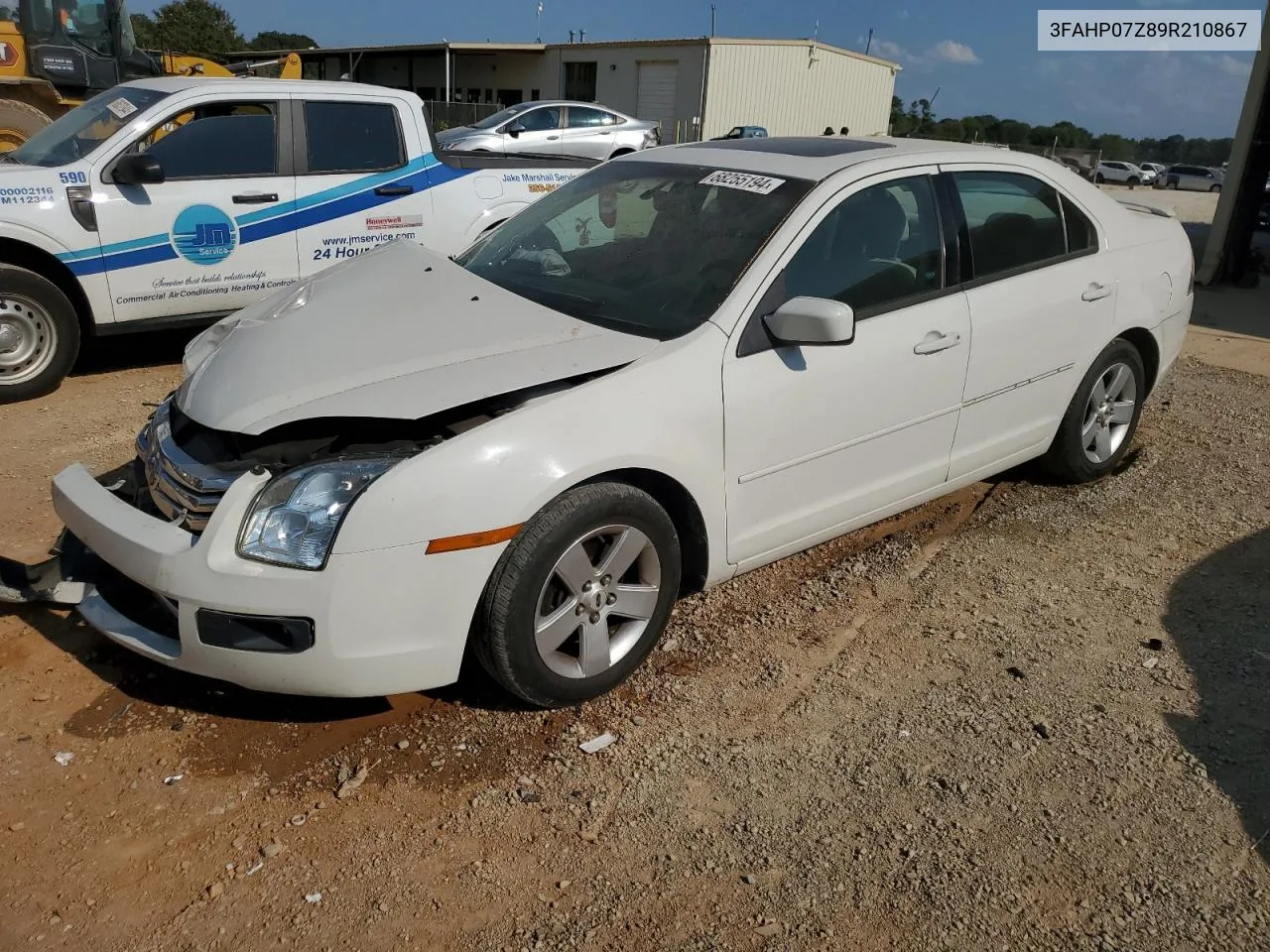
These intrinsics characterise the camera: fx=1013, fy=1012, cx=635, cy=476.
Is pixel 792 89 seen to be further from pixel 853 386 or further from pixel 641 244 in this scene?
pixel 853 386

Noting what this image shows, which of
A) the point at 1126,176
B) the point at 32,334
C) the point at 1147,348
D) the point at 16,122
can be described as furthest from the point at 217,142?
the point at 1126,176

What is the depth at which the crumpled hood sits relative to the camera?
2.92m

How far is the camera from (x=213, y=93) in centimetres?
628

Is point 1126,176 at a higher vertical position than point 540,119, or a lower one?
lower

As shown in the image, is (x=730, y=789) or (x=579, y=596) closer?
(x=730, y=789)

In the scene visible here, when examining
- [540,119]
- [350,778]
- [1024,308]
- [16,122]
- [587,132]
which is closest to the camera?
[350,778]

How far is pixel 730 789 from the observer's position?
9.52 ft

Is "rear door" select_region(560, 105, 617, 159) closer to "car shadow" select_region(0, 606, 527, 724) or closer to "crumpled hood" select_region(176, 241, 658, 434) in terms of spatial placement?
→ "crumpled hood" select_region(176, 241, 658, 434)

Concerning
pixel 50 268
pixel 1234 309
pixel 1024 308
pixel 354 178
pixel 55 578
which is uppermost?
pixel 354 178

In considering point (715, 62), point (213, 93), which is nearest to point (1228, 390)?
point (213, 93)

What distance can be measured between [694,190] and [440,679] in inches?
82.1

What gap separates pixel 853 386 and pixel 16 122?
392 inches

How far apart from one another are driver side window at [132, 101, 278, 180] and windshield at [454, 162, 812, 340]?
2.89 m

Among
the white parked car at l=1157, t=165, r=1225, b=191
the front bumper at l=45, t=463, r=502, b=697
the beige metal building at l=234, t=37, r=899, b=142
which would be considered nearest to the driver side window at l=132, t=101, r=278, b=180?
the front bumper at l=45, t=463, r=502, b=697
